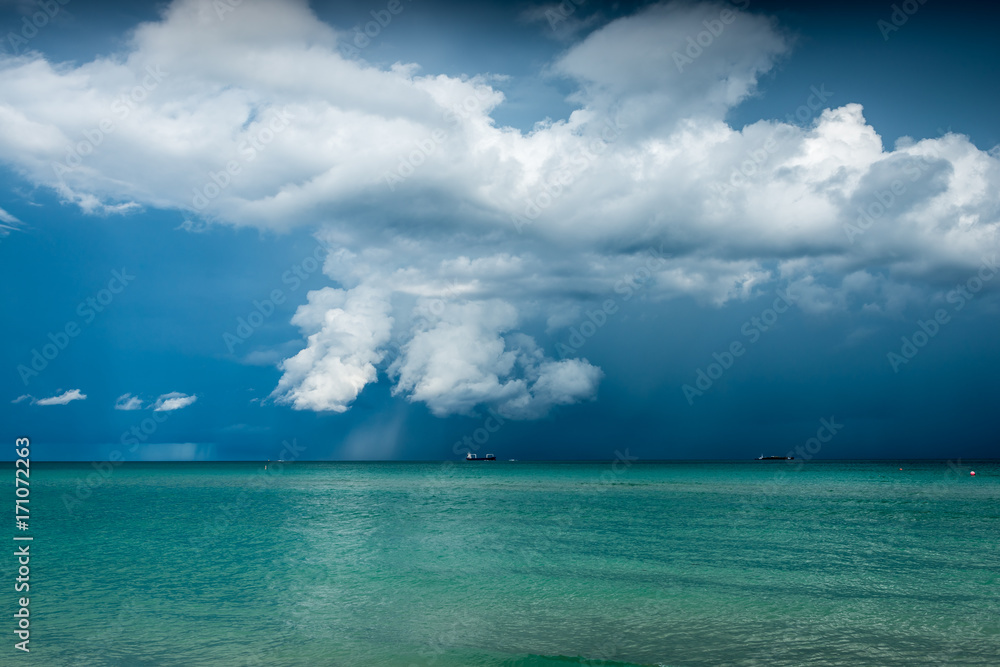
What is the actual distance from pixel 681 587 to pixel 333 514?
3424 cm

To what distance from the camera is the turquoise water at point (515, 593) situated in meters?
15.3

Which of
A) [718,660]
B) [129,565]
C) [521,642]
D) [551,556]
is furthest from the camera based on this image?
[551,556]

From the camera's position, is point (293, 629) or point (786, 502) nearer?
point (293, 629)

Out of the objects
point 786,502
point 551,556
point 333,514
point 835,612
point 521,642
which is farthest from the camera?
point 786,502

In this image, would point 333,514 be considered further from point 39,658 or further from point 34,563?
point 39,658

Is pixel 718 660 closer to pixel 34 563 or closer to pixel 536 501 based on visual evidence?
pixel 34 563

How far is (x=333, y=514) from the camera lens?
49438mm

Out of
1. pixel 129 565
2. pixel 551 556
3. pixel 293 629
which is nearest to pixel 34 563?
pixel 129 565

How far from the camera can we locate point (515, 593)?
68.9 ft

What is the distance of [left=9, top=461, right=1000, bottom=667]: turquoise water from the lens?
50.1 feet

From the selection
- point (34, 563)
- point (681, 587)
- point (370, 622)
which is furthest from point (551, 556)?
point (34, 563)

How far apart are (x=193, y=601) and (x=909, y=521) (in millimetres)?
44204

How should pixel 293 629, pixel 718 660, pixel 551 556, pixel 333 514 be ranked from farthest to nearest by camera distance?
pixel 333 514 < pixel 551 556 < pixel 293 629 < pixel 718 660

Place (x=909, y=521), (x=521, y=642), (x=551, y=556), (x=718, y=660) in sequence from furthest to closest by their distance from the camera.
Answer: (x=909, y=521) < (x=551, y=556) < (x=521, y=642) < (x=718, y=660)
